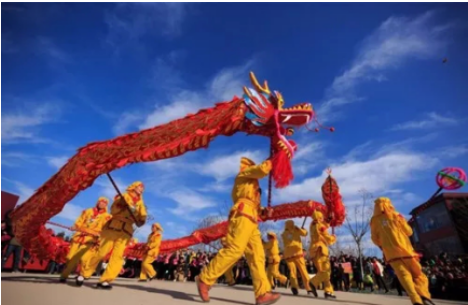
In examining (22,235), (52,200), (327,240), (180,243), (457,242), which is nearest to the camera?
(52,200)

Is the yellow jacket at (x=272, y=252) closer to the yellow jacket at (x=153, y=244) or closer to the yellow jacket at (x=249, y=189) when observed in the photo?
the yellow jacket at (x=153, y=244)

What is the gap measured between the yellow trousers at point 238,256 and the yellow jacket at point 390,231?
256cm

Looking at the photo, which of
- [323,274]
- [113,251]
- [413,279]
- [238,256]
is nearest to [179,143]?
[238,256]

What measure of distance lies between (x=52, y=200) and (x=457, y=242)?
103 ft

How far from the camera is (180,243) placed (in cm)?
1405

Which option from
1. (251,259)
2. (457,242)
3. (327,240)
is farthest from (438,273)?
(457,242)

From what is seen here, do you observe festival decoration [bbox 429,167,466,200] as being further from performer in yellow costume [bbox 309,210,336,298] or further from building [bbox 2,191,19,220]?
building [bbox 2,191,19,220]

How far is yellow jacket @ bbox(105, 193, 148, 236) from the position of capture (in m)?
5.61

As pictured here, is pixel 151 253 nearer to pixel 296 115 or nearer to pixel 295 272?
pixel 295 272

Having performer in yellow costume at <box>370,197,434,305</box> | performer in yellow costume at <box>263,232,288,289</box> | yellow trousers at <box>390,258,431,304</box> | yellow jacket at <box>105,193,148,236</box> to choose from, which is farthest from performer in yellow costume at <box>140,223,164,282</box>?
yellow trousers at <box>390,258,431,304</box>

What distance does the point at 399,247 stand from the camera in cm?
519

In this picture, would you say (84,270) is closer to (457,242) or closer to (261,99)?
(261,99)

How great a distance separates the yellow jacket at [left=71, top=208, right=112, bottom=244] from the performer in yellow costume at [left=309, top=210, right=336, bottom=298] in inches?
202

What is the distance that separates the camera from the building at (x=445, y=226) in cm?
2578
